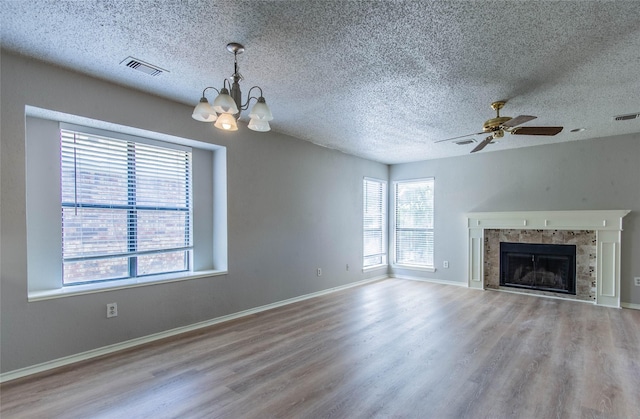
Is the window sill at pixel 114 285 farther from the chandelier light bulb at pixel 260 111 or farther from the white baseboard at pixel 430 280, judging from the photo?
the white baseboard at pixel 430 280

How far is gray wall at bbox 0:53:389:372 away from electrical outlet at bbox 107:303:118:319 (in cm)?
5

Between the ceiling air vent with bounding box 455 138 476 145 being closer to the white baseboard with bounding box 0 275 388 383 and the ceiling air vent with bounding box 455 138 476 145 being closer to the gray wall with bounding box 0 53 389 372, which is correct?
the gray wall with bounding box 0 53 389 372

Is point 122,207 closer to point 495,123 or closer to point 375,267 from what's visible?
point 495,123

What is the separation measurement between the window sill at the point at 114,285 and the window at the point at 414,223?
13.9 ft

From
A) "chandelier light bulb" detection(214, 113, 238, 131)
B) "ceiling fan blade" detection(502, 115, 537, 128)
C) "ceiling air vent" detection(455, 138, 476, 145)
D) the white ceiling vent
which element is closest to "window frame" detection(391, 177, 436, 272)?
"ceiling air vent" detection(455, 138, 476, 145)

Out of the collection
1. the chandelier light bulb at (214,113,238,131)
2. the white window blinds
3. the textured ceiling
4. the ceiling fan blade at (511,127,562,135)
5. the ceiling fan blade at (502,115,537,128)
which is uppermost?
the textured ceiling

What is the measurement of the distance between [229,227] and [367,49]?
2.67m

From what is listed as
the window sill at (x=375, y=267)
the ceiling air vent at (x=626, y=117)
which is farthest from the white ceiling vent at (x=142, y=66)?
the ceiling air vent at (x=626, y=117)

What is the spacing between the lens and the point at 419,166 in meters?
6.68

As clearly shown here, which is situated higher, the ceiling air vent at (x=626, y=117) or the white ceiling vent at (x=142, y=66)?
the white ceiling vent at (x=142, y=66)

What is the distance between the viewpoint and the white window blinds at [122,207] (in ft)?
10.1

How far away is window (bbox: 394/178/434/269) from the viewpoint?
21.6 feet

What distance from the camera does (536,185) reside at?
213 inches

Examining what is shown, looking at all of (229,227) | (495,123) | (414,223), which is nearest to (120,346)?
(229,227)
